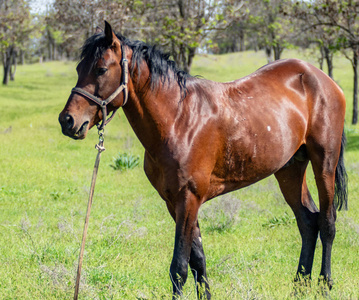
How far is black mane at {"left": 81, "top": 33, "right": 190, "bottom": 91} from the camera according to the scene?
124 inches

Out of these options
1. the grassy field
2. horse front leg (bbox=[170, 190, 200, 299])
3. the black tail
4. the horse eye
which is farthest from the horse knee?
the black tail

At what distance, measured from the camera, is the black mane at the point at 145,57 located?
3160mm

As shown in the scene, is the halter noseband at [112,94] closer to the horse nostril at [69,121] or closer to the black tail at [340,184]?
the horse nostril at [69,121]

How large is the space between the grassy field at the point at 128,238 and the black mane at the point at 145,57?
5.44 feet

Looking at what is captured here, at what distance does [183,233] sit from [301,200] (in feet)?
5.83

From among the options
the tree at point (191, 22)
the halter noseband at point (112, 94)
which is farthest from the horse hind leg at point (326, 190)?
the tree at point (191, 22)

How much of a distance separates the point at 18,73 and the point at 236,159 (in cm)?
5075

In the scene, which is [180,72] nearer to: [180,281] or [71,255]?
[180,281]

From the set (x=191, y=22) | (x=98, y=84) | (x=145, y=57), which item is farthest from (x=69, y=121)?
(x=191, y=22)

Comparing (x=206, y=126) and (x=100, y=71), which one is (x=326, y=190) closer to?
(x=206, y=126)

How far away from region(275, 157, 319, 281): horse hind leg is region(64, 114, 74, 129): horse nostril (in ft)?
8.04

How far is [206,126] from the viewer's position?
11.7 ft

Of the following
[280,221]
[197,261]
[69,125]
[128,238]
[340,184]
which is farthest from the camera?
[280,221]

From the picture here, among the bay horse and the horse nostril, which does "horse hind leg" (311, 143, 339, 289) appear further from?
the horse nostril
